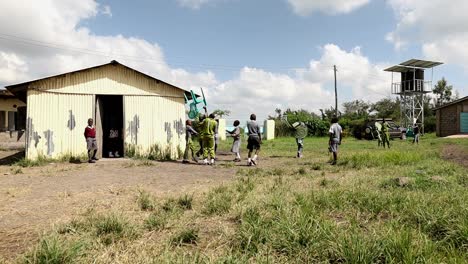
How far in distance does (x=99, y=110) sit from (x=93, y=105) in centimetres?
52

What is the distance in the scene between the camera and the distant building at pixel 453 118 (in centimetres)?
3138

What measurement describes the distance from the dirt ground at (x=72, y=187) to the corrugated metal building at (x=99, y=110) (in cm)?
140

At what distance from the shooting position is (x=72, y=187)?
7.84m

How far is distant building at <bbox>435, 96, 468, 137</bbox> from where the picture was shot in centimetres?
3138

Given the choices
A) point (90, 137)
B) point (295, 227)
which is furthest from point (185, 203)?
point (90, 137)

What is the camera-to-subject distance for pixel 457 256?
3.34 m

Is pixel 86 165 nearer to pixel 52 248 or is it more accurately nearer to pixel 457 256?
pixel 52 248

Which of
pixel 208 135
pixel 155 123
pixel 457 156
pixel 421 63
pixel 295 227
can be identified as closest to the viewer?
pixel 295 227

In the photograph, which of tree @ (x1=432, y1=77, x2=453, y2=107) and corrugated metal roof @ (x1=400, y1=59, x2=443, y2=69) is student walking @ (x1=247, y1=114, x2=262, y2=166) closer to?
corrugated metal roof @ (x1=400, y1=59, x2=443, y2=69)

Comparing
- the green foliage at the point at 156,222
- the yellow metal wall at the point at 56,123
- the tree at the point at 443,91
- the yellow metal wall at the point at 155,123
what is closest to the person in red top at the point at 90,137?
the yellow metal wall at the point at 56,123

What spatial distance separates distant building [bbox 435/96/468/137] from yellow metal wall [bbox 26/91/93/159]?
101 ft

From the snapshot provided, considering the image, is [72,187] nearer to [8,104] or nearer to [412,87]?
[8,104]

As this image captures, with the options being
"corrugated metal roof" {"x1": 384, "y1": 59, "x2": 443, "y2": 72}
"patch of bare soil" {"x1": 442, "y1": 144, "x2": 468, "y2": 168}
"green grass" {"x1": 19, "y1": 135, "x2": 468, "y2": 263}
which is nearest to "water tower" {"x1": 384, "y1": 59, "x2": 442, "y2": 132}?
"corrugated metal roof" {"x1": 384, "y1": 59, "x2": 443, "y2": 72}

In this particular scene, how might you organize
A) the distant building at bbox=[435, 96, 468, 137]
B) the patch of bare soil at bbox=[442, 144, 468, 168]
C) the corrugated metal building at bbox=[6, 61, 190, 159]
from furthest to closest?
the distant building at bbox=[435, 96, 468, 137] → the corrugated metal building at bbox=[6, 61, 190, 159] → the patch of bare soil at bbox=[442, 144, 468, 168]
